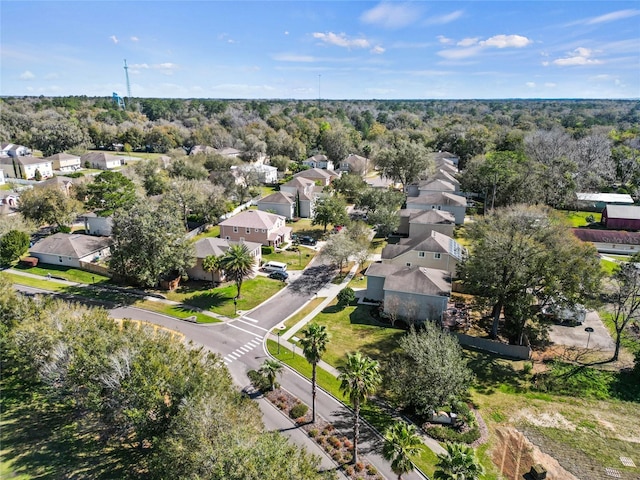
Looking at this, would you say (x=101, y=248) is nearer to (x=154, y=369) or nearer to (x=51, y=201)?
(x=51, y=201)

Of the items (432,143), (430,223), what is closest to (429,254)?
(430,223)

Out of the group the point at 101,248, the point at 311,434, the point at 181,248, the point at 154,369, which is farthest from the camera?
the point at 101,248

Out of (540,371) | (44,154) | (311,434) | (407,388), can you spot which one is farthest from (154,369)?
(44,154)

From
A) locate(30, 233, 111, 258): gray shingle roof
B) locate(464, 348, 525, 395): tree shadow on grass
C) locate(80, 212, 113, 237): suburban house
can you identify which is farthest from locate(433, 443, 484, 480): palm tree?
locate(80, 212, 113, 237): suburban house

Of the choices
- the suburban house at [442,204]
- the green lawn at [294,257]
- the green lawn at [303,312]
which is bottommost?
the green lawn at [303,312]

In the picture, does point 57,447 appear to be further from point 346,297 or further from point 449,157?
point 449,157

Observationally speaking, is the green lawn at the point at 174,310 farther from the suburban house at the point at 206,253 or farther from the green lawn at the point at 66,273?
the green lawn at the point at 66,273

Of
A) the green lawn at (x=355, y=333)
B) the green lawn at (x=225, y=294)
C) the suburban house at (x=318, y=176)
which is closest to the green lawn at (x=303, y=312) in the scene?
the green lawn at (x=355, y=333)

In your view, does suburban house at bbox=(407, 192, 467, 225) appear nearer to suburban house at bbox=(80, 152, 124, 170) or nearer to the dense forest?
the dense forest
